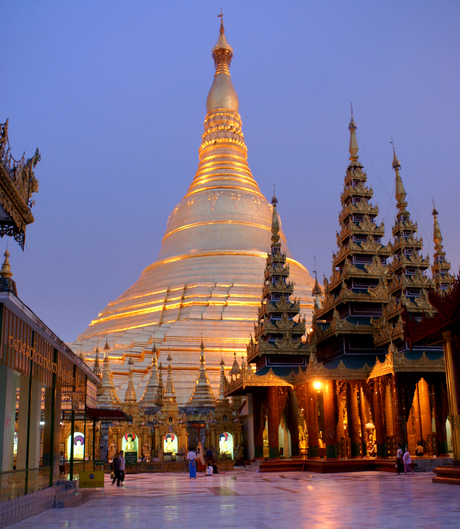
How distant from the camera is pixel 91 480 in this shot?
1520 cm

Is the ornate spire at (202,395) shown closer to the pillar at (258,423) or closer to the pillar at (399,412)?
the pillar at (258,423)

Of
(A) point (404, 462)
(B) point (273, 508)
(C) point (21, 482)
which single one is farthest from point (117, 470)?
(C) point (21, 482)

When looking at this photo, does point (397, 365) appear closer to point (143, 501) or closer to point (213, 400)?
point (143, 501)

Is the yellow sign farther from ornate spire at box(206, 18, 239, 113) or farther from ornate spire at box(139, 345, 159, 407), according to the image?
ornate spire at box(206, 18, 239, 113)

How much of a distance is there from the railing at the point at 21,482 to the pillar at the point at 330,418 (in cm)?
1327

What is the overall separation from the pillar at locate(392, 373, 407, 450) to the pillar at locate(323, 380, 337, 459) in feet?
8.89

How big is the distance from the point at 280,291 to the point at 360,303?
13.6ft

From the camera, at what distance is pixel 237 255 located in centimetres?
5016

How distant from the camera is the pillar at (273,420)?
24297 mm

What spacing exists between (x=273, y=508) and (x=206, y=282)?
121 ft

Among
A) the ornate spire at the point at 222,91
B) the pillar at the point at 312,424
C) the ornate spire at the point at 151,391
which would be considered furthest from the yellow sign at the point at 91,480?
the ornate spire at the point at 222,91

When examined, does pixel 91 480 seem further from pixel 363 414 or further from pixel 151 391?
pixel 151 391

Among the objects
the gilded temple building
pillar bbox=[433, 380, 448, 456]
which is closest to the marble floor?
the gilded temple building

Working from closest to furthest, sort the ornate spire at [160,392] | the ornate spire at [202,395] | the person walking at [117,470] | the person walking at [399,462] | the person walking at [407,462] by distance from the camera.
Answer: the person walking at [117,470], the person walking at [407,462], the person walking at [399,462], the ornate spire at [160,392], the ornate spire at [202,395]
